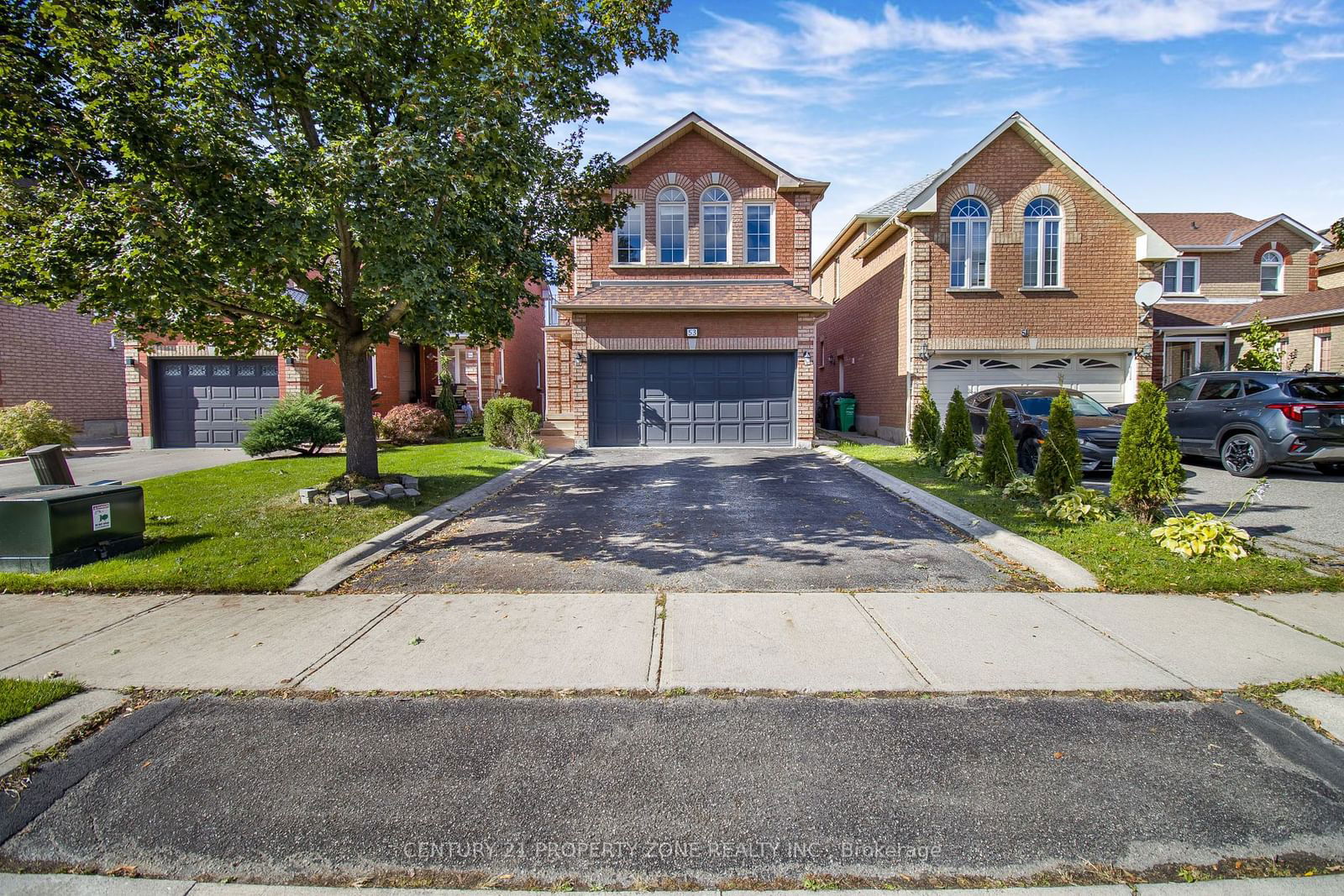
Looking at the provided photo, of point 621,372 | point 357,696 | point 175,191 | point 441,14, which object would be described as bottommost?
point 357,696

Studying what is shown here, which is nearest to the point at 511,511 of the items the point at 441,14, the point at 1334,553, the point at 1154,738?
the point at 441,14

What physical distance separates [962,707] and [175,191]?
7.61 metres

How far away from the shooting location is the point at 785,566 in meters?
6.17

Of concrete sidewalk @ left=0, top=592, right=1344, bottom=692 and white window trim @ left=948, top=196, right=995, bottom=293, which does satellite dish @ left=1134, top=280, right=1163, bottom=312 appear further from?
concrete sidewalk @ left=0, top=592, right=1344, bottom=692

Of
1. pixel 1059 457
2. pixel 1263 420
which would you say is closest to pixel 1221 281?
pixel 1263 420

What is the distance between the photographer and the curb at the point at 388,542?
5.79 m

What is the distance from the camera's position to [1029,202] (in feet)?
56.0

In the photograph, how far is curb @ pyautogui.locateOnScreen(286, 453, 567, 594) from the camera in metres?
5.79

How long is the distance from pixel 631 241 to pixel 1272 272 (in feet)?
71.8

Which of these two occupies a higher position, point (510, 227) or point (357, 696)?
point (510, 227)

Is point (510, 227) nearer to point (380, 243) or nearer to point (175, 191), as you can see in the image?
point (380, 243)

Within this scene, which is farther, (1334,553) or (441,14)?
(441,14)

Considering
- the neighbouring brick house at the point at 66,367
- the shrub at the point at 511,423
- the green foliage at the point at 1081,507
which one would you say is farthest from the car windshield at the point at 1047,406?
the neighbouring brick house at the point at 66,367

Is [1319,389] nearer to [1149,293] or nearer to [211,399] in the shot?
[1149,293]
